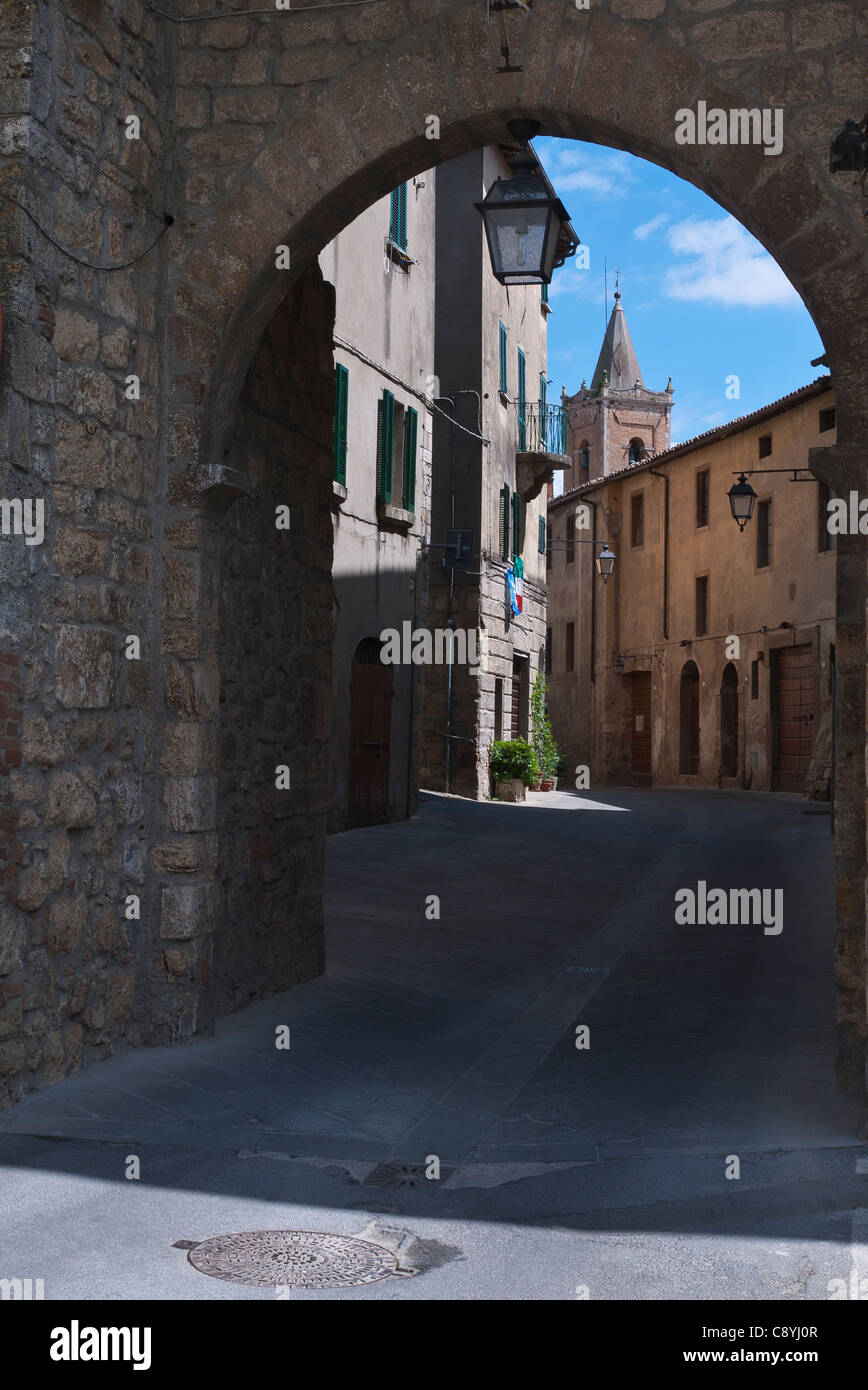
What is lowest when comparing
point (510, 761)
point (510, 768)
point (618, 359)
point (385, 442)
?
point (510, 768)

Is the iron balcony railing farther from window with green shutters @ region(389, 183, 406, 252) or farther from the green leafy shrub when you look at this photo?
window with green shutters @ region(389, 183, 406, 252)

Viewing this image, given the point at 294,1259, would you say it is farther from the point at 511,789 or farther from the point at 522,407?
the point at 522,407

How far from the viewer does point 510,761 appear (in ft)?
78.7

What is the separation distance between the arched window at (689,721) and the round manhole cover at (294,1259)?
33.0 metres

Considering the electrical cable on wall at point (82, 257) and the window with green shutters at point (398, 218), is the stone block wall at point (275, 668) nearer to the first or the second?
the electrical cable on wall at point (82, 257)

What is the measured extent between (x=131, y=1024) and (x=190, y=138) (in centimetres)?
375

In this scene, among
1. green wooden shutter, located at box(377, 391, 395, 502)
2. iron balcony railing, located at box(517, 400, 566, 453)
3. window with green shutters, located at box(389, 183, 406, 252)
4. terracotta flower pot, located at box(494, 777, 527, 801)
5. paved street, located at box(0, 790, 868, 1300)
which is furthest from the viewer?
iron balcony railing, located at box(517, 400, 566, 453)

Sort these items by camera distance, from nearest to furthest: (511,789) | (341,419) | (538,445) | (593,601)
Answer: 1. (341,419)
2. (511,789)
3. (538,445)
4. (593,601)

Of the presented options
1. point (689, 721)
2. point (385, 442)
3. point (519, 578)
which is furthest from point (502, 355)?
point (689, 721)

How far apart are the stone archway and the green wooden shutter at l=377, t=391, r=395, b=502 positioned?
11.2 meters

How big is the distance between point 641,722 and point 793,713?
10.3 meters

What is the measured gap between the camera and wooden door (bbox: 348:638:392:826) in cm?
1678

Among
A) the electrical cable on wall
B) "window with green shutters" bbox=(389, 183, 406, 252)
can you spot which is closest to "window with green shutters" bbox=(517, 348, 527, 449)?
"window with green shutters" bbox=(389, 183, 406, 252)

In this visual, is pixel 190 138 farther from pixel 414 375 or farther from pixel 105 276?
pixel 414 375
